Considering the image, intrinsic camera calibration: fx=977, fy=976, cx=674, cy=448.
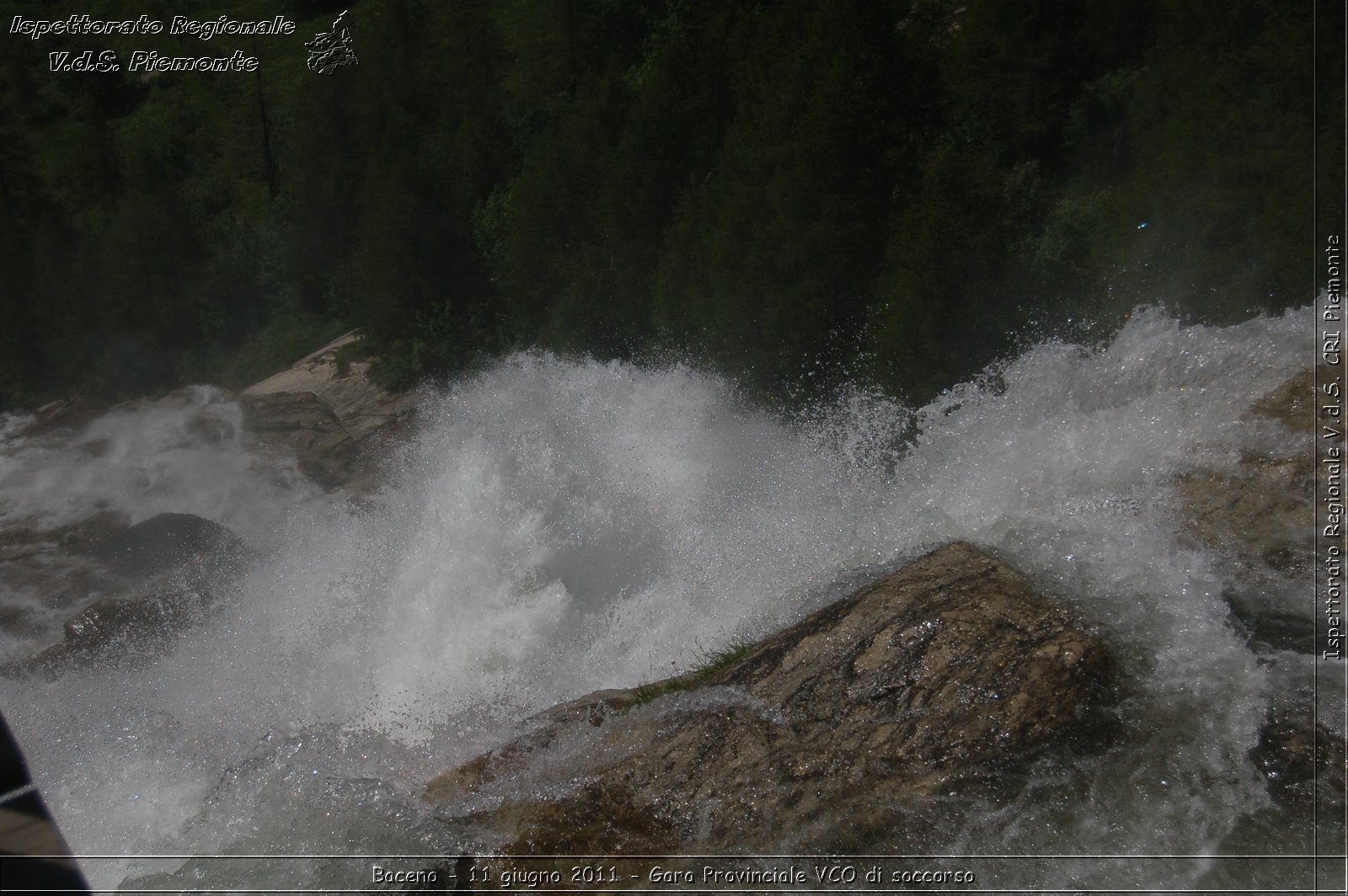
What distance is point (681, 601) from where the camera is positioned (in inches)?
220

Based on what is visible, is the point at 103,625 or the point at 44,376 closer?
the point at 103,625

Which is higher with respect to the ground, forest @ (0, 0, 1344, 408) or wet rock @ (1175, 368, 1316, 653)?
forest @ (0, 0, 1344, 408)

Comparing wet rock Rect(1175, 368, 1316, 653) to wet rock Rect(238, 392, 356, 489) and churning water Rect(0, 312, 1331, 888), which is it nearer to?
churning water Rect(0, 312, 1331, 888)

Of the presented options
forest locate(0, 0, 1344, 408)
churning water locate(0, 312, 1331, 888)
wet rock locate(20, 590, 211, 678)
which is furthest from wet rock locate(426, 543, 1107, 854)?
wet rock locate(20, 590, 211, 678)

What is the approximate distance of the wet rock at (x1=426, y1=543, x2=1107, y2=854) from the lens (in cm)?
326

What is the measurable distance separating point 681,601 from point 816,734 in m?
2.14

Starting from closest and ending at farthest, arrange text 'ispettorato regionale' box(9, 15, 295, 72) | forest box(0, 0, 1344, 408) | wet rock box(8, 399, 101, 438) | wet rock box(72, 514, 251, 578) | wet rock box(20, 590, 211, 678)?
forest box(0, 0, 1344, 408)
wet rock box(20, 590, 211, 678)
wet rock box(72, 514, 251, 578)
wet rock box(8, 399, 101, 438)
text 'ispettorato regionale' box(9, 15, 295, 72)

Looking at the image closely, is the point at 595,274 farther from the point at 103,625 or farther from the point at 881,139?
the point at 103,625

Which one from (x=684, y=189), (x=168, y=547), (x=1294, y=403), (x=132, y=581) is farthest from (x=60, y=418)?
(x=1294, y=403)

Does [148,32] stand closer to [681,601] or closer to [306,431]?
[306,431]

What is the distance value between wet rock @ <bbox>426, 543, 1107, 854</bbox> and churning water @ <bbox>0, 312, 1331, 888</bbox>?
0.17 meters

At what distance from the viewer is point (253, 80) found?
21484 millimetres

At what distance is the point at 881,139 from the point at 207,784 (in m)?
8.38

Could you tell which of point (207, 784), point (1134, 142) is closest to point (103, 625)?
point (207, 784)
